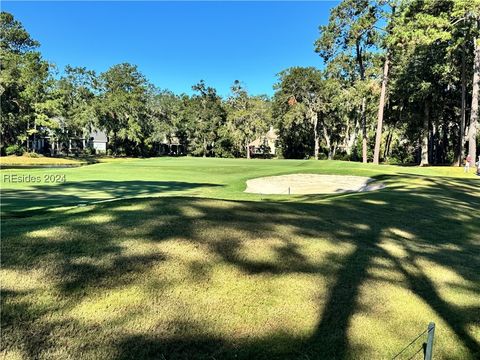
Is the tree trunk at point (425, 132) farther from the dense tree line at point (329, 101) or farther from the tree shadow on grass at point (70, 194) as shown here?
the tree shadow on grass at point (70, 194)

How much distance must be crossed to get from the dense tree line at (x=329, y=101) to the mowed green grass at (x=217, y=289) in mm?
30266

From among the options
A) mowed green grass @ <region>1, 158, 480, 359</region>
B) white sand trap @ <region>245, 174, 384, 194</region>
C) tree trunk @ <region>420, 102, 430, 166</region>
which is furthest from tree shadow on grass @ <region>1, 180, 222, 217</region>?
tree trunk @ <region>420, 102, 430, 166</region>

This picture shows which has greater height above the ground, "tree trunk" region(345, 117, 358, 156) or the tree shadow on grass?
"tree trunk" region(345, 117, 358, 156)

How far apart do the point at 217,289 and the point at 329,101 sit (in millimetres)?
65899

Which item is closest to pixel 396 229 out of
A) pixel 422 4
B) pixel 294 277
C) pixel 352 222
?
pixel 352 222

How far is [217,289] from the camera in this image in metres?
4.00

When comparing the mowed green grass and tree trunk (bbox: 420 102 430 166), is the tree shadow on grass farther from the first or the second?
tree trunk (bbox: 420 102 430 166)

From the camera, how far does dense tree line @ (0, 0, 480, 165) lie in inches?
1428

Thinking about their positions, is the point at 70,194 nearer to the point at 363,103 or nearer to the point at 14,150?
the point at 363,103

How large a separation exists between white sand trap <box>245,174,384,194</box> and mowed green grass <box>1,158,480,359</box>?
14087mm

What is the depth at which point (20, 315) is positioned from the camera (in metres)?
3.25

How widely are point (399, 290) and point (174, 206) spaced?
315cm

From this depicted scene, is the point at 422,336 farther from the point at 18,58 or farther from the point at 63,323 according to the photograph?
the point at 18,58

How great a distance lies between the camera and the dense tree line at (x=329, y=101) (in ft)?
119
